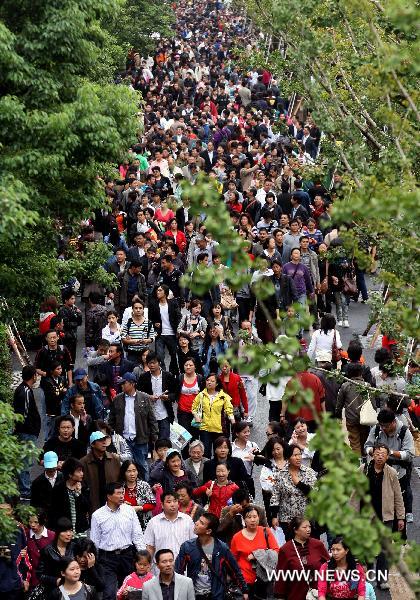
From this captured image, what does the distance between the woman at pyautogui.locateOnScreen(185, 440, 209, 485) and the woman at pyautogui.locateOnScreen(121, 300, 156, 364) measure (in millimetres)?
3692

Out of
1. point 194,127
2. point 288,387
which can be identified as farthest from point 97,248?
point 194,127

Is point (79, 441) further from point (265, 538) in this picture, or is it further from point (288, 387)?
point (288, 387)

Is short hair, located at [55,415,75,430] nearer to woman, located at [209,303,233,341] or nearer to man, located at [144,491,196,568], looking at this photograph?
man, located at [144,491,196,568]

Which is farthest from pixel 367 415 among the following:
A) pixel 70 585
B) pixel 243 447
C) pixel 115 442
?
pixel 70 585

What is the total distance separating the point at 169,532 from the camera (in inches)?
422

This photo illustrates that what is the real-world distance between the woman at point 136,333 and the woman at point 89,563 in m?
5.33

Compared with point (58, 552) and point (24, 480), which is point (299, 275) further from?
point (58, 552)

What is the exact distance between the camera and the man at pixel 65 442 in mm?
12641

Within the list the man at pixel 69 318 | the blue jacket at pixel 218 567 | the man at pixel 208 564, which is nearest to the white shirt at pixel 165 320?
the man at pixel 69 318

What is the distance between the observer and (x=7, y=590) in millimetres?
10336

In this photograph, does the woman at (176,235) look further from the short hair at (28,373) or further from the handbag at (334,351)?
the short hair at (28,373)

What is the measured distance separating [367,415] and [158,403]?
231 centimetres

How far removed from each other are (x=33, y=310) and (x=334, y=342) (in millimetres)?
3525

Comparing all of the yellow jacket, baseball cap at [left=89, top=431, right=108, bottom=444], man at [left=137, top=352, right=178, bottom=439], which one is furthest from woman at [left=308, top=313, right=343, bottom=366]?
baseball cap at [left=89, top=431, right=108, bottom=444]
